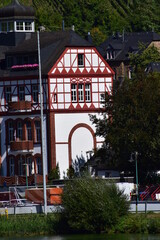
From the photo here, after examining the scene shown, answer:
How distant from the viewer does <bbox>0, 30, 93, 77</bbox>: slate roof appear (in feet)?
341

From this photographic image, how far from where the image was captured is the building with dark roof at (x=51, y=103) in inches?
4043

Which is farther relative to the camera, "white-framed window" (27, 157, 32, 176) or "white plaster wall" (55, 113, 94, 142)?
"white-framed window" (27, 157, 32, 176)

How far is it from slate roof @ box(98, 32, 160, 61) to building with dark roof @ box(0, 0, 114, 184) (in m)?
49.0

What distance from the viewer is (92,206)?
66688 mm

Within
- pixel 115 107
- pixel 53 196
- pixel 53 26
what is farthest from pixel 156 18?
pixel 53 196

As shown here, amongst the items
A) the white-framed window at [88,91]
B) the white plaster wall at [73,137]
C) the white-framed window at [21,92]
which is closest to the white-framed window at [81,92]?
the white-framed window at [88,91]

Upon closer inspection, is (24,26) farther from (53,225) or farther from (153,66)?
(53,225)

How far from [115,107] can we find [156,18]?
100 m

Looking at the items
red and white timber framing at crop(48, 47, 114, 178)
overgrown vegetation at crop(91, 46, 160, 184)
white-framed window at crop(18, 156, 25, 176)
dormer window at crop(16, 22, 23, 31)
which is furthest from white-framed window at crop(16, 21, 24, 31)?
overgrown vegetation at crop(91, 46, 160, 184)

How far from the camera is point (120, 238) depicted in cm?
Answer: 6444

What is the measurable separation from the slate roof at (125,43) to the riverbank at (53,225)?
277ft

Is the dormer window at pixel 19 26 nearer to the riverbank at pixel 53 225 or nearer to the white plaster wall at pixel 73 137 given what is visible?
the white plaster wall at pixel 73 137

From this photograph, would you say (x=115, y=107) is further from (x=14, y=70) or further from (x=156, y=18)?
(x=156, y=18)

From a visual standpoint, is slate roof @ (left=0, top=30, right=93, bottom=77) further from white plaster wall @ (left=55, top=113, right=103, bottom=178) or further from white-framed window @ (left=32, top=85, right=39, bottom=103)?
white plaster wall @ (left=55, top=113, right=103, bottom=178)
